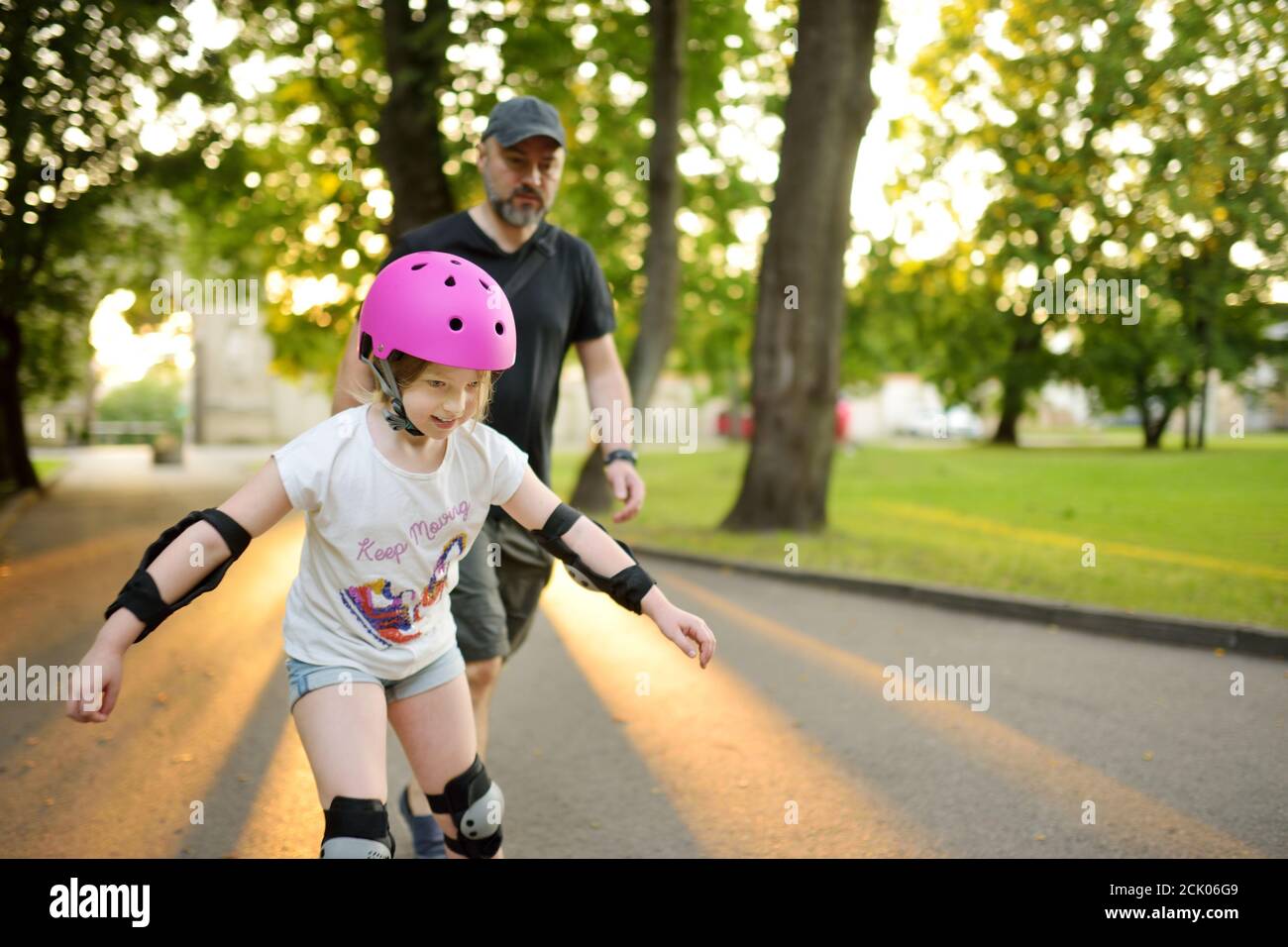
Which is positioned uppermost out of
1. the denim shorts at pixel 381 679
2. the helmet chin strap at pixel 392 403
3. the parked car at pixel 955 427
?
the helmet chin strap at pixel 392 403

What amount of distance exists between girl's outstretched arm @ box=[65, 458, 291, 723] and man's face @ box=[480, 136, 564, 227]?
4.57 ft

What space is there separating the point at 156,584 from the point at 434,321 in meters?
0.77

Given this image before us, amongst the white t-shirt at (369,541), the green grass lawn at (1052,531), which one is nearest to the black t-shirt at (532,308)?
the white t-shirt at (369,541)

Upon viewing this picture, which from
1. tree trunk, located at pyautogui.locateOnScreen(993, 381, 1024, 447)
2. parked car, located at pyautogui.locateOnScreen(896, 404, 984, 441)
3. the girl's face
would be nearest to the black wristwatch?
the girl's face

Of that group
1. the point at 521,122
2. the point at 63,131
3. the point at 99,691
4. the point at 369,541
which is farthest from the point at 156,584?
the point at 63,131

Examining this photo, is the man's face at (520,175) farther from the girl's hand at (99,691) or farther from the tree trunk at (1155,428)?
the tree trunk at (1155,428)

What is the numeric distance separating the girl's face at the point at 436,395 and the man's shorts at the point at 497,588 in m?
0.86

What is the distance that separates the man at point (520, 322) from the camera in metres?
3.56

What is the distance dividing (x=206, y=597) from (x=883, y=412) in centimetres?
7409

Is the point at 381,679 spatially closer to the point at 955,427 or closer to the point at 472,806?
the point at 472,806

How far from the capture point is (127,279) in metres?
27.5

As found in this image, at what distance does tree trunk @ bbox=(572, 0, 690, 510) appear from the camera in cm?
1505
